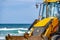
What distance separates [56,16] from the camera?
13836 mm

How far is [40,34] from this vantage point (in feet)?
43.5

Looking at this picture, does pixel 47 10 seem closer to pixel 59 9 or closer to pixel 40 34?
pixel 59 9

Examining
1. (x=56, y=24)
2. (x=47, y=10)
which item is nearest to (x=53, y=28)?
(x=56, y=24)

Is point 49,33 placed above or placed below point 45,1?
below

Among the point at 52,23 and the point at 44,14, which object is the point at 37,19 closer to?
the point at 44,14

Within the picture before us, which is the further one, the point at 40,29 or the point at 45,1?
the point at 45,1

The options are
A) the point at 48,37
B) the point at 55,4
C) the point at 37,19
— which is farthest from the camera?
the point at 37,19

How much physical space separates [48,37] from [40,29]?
64cm

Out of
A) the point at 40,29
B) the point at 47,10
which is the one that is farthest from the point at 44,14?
the point at 40,29

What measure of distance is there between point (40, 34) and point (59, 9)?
1.69m

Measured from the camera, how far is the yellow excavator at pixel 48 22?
524 inches

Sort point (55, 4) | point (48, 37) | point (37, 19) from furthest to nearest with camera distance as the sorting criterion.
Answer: point (37, 19) < point (55, 4) < point (48, 37)

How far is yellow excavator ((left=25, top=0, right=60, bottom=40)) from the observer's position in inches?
524

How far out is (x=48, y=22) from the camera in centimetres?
1348
